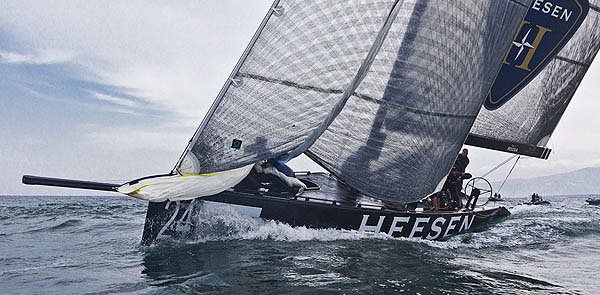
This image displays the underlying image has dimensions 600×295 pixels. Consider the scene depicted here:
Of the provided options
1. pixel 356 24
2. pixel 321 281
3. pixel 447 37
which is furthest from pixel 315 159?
pixel 321 281

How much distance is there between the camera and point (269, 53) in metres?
5.41

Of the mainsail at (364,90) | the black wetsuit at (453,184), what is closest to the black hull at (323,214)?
the mainsail at (364,90)

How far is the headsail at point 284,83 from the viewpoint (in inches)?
212

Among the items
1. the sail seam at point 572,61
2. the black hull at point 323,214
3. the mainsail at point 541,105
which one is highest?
the sail seam at point 572,61

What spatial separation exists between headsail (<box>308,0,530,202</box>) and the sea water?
1135mm

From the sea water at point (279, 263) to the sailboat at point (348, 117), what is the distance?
13.1 inches

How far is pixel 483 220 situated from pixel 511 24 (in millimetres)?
4158

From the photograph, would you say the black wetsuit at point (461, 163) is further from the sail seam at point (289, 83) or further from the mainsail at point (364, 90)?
the sail seam at point (289, 83)

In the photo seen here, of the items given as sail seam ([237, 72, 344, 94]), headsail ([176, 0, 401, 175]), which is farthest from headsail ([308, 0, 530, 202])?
sail seam ([237, 72, 344, 94])

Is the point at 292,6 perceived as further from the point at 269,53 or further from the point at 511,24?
the point at 511,24

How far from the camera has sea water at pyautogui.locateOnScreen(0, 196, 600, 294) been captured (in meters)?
4.07

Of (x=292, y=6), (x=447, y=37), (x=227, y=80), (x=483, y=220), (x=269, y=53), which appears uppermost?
(x=447, y=37)

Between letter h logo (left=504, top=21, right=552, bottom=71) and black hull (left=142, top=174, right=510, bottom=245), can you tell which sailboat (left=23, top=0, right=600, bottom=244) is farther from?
letter h logo (left=504, top=21, right=552, bottom=71)

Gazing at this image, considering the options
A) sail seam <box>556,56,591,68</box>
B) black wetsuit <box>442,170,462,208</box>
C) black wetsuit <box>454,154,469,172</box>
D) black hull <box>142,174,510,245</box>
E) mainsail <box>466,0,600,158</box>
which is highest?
sail seam <box>556,56,591,68</box>
